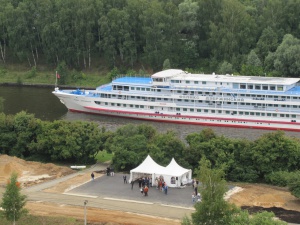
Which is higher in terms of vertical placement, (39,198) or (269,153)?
(269,153)

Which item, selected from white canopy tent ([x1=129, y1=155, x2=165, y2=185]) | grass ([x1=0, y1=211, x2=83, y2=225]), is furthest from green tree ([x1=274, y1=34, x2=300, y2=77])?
grass ([x1=0, y1=211, x2=83, y2=225])

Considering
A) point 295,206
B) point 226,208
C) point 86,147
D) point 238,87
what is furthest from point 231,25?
point 226,208

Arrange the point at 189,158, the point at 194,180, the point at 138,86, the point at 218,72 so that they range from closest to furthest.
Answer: the point at 194,180
the point at 189,158
the point at 138,86
the point at 218,72

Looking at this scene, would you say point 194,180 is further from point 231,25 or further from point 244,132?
point 231,25

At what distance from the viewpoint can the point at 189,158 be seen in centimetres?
6022

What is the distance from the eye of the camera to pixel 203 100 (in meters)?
85.5

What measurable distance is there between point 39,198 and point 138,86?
37.4 meters

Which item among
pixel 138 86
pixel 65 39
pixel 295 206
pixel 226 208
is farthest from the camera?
pixel 65 39

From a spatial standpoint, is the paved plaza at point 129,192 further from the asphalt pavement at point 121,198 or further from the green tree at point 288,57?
the green tree at point 288,57

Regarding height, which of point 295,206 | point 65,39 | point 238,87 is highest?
point 65,39

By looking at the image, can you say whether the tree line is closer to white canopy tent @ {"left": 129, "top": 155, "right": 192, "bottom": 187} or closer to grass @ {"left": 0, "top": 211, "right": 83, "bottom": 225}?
white canopy tent @ {"left": 129, "top": 155, "right": 192, "bottom": 187}

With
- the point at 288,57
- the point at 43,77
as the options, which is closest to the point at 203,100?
the point at 288,57

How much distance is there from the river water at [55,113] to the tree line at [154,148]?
51.1ft

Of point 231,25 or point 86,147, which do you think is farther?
point 231,25
